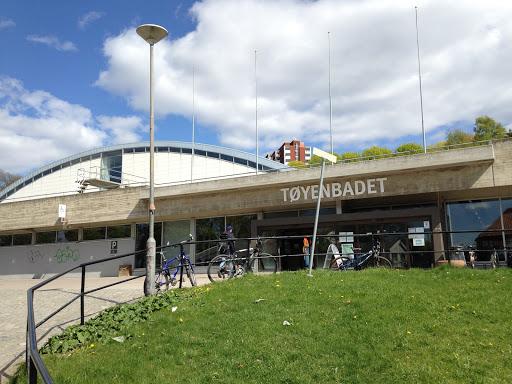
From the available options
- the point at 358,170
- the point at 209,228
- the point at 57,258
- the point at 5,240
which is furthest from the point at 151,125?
the point at 5,240

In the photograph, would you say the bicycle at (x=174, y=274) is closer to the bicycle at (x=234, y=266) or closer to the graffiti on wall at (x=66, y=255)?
the bicycle at (x=234, y=266)

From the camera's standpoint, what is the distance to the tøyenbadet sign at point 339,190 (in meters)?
18.9

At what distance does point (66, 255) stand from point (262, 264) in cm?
2108

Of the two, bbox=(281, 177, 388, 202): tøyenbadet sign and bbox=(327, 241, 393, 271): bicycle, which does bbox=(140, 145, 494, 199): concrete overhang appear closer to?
bbox=(281, 177, 388, 202): tøyenbadet sign

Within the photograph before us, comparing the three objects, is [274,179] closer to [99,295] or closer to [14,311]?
[99,295]

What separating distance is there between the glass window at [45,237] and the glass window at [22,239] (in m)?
0.81

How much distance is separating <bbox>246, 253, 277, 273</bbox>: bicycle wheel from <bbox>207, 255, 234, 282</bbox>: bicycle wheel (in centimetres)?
63

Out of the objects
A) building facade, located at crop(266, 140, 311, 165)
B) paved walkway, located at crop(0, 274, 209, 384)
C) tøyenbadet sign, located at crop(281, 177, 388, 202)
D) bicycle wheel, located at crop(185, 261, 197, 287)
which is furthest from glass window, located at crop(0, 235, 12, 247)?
building facade, located at crop(266, 140, 311, 165)

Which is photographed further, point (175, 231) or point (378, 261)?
point (175, 231)

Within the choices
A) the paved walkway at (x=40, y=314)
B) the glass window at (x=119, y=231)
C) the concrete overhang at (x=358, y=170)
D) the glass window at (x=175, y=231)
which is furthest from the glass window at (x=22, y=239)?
the paved walkway at (x=40, y=314)

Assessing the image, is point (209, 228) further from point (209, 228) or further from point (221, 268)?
point (221, 268)

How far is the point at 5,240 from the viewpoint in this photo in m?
32.3

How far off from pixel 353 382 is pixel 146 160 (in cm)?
3762

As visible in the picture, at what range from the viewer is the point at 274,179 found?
829 inches
